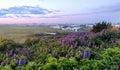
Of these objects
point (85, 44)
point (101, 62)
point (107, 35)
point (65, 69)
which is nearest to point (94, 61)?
point (101, 62)

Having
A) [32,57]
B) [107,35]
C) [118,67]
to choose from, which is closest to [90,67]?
[118,67]

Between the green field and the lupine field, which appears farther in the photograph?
the green field

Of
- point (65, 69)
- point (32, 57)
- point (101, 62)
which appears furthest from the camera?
point (32, 57)

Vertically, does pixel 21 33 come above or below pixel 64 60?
below

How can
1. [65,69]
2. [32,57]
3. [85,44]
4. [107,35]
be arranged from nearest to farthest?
[65,69] < [32,57] < [85,44] < [107,35]

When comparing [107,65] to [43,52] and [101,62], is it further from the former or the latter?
[43,52]

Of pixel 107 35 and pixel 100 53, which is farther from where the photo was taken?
pixel 107 35

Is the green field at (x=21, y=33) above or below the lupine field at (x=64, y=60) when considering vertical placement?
below

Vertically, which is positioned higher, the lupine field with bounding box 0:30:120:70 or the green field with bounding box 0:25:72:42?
the lupine field with bounding box 0:30:120:70

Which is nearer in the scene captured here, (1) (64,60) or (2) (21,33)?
(1) (64,60)

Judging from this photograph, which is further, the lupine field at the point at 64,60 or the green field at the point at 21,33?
the green field at the point at 21,33
